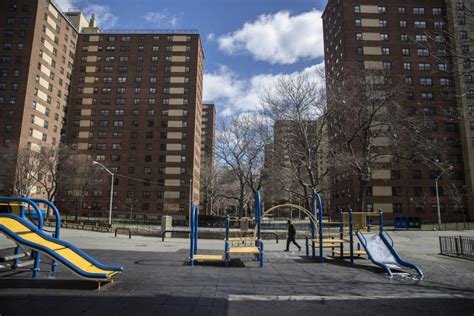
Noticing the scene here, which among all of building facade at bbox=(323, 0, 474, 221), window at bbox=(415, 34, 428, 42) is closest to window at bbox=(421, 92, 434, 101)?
building facade at bbox=(323, 0, 474, 221)

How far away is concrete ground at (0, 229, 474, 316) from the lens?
6.10m

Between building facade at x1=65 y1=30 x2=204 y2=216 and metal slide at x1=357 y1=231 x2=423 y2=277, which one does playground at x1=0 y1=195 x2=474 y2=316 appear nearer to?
metal slide at x1=357 y1=231 x2=423 y2=277

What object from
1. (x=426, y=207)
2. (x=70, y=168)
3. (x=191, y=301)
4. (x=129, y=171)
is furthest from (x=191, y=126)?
(x=191, y=301)

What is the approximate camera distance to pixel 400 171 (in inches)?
2255

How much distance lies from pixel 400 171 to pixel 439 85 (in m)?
19.2

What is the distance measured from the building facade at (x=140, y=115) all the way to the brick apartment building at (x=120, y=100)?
229 millimetres

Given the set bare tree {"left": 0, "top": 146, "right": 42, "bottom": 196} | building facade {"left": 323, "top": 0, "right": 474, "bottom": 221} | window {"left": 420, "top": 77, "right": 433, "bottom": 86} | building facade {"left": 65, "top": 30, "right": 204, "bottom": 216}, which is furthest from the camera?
building facade {"left": 65, "top": 30, "right": 204, "bottom": 216}

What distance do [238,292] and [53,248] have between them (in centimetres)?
464

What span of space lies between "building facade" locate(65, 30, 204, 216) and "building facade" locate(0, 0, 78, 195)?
6.26 metres

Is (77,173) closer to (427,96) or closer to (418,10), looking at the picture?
(427,96)

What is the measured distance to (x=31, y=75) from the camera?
61.4 m

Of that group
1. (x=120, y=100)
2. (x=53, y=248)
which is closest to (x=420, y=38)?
(x=120, y=100)

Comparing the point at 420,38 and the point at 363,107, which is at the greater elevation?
the point at 420,38

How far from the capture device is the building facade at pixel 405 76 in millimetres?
56500
